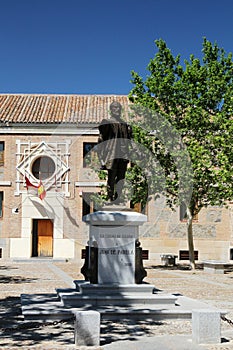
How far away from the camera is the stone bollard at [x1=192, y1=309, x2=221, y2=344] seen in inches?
305

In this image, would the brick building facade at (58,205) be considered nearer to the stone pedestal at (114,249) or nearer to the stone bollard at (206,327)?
the stone pedestal at (114,249)

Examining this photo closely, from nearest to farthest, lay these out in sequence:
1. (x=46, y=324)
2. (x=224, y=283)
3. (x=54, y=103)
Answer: (x=46, y=324) < (x=224, y=283) < (x=54, y=103)

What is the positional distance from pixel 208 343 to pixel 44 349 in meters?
2.38

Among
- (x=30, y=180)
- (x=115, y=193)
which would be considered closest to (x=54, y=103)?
(x=30, y=180)

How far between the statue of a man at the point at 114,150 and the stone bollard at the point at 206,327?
4.22m

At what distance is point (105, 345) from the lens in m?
7.58

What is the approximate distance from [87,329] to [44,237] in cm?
2151

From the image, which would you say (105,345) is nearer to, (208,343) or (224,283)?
(208,343)

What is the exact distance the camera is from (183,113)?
22.8 meters

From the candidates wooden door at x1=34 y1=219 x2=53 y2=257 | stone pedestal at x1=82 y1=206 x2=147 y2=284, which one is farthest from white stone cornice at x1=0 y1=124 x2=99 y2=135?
stone pedestal at x1=82 y1=206 x2=147 y2=284

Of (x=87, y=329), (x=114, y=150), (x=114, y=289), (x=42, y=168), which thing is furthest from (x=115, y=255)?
(x=42, y=168)

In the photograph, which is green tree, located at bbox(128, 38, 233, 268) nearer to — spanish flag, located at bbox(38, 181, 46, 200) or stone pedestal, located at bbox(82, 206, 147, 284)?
spanish flag, located at bbox(38, 181, 46, 200)

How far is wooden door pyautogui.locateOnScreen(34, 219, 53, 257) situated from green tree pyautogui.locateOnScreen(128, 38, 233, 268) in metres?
7.54

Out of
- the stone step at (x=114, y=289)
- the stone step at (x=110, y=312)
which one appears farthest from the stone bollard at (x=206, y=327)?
the stone step at (x=114, y=289)
